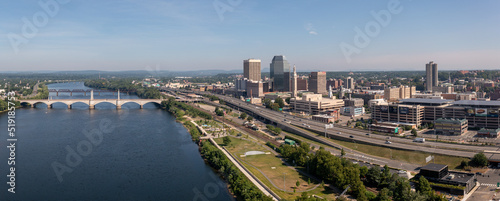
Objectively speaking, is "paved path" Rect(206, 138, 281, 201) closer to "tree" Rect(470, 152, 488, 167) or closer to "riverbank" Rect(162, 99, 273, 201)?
"riverbank" Rect(162, 99, 273, 201)

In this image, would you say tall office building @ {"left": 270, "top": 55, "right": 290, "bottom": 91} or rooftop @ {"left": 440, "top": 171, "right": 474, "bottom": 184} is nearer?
rooftop @ {"left": 440, "top": 171, "right": 474, "bottom": 184}

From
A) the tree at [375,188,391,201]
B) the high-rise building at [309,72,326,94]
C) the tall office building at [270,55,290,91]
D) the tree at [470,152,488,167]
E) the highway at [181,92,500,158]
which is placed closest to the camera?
the tree at [375,188,391,201]

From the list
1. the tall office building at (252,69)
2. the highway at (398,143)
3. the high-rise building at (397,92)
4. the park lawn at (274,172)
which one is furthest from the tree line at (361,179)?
the tall office building at (252,69)

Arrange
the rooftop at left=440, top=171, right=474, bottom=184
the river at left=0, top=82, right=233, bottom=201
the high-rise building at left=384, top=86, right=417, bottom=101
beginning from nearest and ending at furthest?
the rooftop at left=440, top=171, right=474, bottom=184
the river at left=0, top=82, right=233, bottom=201
the high-rise building at left=384, top=86, right=417, bottom=101

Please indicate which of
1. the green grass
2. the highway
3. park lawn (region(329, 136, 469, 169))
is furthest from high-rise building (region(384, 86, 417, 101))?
park lawn (region(329, 136, 469, 169))

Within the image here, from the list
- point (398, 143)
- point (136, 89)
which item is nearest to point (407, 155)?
point (398, 143)

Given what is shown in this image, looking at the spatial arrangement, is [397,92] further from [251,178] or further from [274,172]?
[251,178]

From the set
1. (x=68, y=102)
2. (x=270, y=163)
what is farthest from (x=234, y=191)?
(x=68, y=102)

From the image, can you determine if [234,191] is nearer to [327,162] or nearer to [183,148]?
[327,162]
